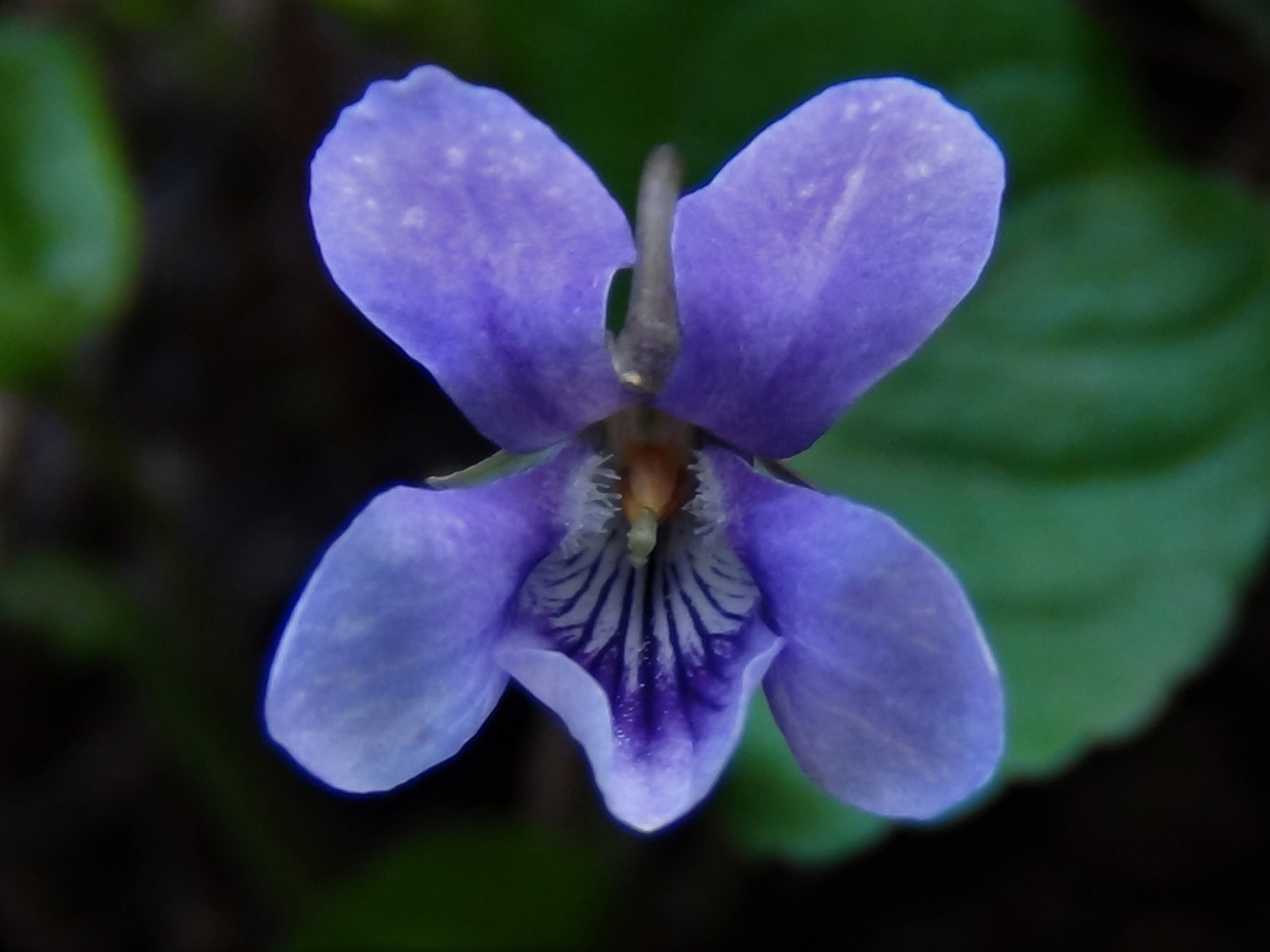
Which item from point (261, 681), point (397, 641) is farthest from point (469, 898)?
point (397, 641)

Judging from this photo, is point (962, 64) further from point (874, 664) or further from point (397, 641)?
point (397, 641)

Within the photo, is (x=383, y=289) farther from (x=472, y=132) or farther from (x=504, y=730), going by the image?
(x=504, y=730)

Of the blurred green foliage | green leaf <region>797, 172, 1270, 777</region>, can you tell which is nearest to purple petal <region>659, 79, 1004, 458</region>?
green leaf <region>797, 172, 1270, 777</region>

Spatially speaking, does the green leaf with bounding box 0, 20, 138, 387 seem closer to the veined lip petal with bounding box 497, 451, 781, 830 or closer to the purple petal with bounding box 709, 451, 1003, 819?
the veined lip petal with bounding box 497, 451, 781, 830

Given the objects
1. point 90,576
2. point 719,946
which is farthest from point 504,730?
point 90,576

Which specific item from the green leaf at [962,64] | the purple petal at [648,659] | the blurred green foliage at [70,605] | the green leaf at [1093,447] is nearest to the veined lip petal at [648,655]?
the purple petal at [648,659]

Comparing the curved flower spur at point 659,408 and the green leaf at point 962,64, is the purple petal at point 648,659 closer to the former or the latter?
the curved flower spur at point 659,408
